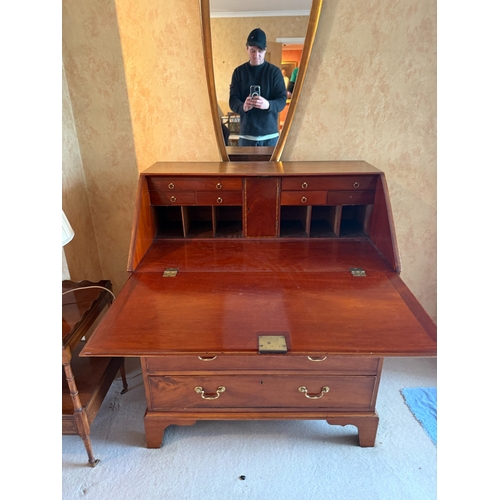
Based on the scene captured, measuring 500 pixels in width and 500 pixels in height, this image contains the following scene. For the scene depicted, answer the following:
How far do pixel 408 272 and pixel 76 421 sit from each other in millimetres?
1809

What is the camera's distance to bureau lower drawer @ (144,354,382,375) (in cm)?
121

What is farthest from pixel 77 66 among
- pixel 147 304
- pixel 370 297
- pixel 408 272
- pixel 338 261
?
pixel 408 272

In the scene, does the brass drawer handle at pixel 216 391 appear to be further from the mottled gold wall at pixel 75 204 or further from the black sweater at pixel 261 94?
the black sweater at pixel 261 94

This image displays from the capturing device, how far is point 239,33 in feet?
4.71

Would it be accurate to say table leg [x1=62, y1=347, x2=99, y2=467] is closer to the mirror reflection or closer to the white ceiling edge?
the mirror reflection

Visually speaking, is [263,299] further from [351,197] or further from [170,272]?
[351,197]

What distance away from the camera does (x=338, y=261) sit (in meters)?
1.35

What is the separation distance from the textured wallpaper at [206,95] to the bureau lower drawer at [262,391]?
3.05 ft

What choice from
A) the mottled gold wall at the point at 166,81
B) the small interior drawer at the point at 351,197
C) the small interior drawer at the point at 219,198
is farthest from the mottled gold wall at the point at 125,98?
the small interior drawer at the point at 351,197

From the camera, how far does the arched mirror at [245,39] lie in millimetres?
1407

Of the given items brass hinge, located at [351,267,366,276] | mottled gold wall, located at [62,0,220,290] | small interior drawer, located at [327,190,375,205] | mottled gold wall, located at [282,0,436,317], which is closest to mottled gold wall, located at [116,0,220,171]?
mottled gold wall, located at [62,0,220,290]

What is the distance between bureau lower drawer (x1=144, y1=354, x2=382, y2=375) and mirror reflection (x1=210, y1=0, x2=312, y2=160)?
990 millimetres

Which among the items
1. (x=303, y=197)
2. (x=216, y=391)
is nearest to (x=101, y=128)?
(x=303, y=197)

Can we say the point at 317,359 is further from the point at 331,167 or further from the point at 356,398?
the point at 331,167
